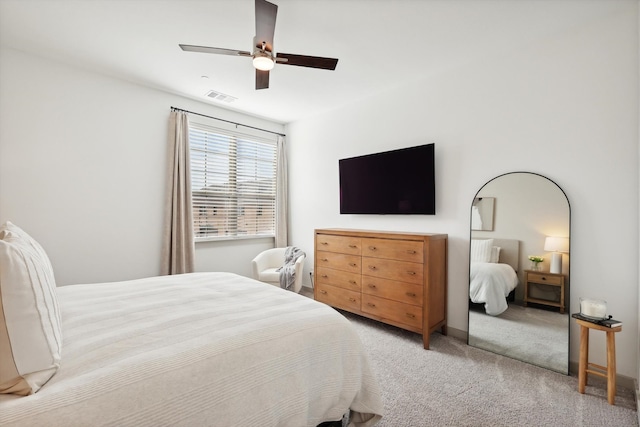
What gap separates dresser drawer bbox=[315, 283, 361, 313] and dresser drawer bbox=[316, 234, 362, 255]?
46 cm

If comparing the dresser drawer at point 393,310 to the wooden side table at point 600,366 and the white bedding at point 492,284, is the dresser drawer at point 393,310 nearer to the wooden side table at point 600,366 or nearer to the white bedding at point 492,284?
the white bedding at point 492,284

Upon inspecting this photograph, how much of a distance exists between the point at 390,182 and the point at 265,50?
2.00 metres

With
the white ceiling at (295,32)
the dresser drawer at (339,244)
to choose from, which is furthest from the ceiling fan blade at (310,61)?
the dresser drawer at (339,244)

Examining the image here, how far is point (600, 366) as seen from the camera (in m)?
2.06

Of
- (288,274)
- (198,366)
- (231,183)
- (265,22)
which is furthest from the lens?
(231,183)

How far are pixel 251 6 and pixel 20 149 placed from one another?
260 cm

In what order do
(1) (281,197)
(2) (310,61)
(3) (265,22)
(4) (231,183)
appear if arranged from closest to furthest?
1. (3) (265,22)
2. (2) (310,61)
3. (4) (231,183)
4. (1) (281,197)

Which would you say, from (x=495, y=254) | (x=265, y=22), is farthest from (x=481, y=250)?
(x=265, y=22)

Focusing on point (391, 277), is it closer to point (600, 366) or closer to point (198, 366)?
point (600, 366)

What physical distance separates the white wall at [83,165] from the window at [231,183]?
47 centimetres

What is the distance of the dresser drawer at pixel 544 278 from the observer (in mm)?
2336

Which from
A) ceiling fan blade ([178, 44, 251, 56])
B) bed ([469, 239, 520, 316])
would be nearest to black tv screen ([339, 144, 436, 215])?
bed ([469, 239, 520, 316])

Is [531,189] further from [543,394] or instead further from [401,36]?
[401,36]

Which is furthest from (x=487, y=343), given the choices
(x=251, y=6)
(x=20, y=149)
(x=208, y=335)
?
(x=20, y=149)
